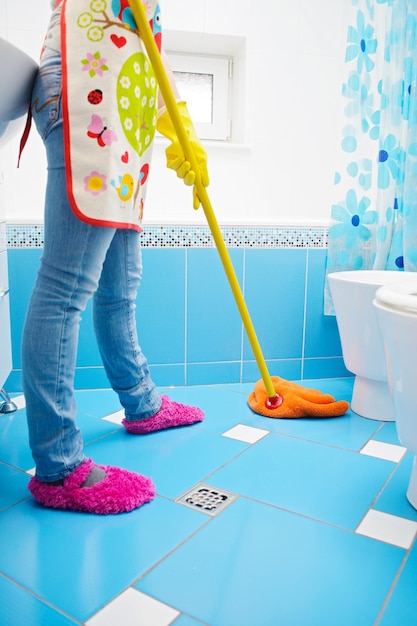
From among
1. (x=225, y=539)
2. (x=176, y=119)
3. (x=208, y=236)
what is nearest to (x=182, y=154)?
(x=176, y=119)

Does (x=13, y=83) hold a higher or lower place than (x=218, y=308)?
higher

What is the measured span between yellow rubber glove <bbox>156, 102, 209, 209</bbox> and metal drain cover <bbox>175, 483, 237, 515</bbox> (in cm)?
61

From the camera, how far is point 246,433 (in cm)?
141

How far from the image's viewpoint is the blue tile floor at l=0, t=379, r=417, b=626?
766 millimetres

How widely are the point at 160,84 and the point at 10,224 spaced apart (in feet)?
2.89

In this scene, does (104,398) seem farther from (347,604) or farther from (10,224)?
(347,604)

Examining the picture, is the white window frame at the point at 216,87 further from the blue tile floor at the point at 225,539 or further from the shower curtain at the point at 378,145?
the blue tile floor at the point at 225,539

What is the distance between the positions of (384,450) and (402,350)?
49 cm

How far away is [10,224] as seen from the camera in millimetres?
1668

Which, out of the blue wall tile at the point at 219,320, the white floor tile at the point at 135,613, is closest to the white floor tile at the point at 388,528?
the white floor tile at the point at 135,613

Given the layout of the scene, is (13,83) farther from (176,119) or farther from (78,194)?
(176,119)

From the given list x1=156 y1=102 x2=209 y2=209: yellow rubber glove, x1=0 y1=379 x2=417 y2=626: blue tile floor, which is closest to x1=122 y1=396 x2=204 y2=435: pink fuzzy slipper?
x1=0 y1=379 x2=417 y2=626: blue tile floor

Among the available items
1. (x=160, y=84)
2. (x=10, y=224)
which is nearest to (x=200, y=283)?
(x=10, y=224)

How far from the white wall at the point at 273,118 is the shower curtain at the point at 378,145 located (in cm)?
11
